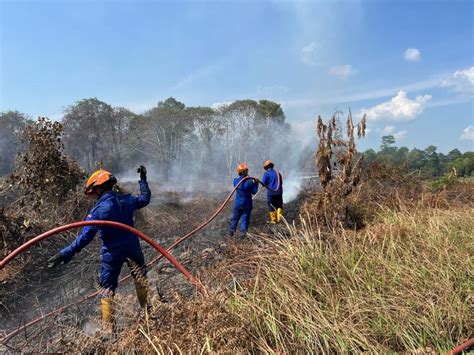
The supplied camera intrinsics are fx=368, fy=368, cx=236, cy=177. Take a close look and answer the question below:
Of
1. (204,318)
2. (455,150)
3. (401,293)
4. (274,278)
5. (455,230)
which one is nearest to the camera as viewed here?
(204,318)

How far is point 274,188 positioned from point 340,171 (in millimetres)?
1449

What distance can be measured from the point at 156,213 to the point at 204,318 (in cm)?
718

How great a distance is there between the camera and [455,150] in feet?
135

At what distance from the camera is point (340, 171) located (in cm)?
731

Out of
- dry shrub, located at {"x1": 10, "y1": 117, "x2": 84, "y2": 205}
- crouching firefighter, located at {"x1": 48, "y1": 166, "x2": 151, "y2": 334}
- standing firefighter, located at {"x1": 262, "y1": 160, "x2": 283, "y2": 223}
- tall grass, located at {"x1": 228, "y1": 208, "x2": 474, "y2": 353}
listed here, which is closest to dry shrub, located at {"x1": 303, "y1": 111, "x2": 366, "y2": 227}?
standing firefighter, located at {"x1": 262, "y1": 160, "x2": 283, "y2": 223}

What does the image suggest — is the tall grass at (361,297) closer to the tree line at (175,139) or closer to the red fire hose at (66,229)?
the red fire hose at (66,229)

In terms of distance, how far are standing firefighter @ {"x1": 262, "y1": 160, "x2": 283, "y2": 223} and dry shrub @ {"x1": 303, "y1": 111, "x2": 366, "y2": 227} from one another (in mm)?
1023

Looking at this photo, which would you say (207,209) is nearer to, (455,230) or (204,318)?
(455,230)

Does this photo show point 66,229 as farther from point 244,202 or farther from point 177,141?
point 177,141

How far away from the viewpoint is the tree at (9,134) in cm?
1908

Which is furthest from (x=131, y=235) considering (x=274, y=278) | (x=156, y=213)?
(x=156, y=213)

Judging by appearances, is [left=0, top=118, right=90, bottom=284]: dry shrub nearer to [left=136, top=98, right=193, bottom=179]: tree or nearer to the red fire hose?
the red fire hose

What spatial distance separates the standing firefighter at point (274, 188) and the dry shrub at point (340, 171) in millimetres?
1023

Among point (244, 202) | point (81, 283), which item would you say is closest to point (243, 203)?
point (244, 202)
